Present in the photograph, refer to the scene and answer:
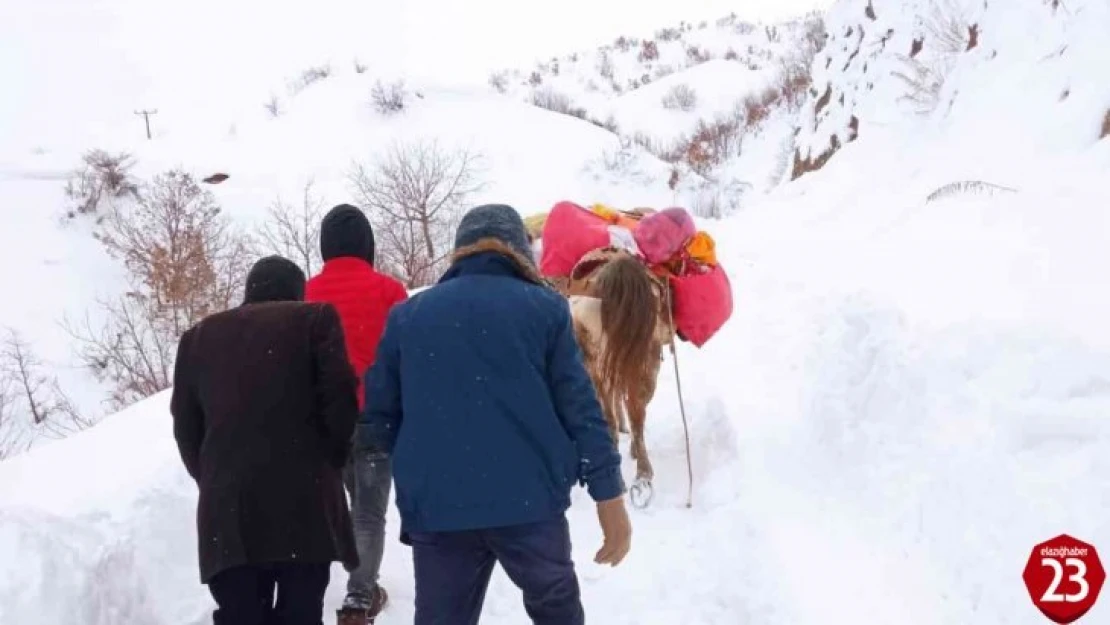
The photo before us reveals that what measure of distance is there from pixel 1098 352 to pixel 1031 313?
2.13 feet

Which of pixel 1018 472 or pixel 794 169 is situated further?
pixel 794 169

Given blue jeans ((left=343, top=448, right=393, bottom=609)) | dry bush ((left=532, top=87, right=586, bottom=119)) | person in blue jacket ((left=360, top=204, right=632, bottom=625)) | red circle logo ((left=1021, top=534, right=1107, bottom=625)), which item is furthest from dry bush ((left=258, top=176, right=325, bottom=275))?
red circle logo ((left=1021, top=534, right=1107, bottom=625))

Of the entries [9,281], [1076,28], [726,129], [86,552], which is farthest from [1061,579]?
[726,129]

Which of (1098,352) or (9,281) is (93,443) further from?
(9,281)

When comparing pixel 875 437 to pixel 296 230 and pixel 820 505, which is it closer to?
pixel 820 505

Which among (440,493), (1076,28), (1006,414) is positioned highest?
(1076,28)

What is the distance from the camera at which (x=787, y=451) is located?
14.6 feet

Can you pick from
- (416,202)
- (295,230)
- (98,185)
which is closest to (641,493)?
(416,202)

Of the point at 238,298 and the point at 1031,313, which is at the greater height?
the point at 1031,313

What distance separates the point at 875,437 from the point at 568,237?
7.29ft

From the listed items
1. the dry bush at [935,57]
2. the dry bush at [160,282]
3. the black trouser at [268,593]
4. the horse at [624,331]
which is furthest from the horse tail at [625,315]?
the dry bush at [160,282]

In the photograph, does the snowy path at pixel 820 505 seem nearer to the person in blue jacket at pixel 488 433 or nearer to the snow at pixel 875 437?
the snow at pixel 875 437

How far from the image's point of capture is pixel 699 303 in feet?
15.1

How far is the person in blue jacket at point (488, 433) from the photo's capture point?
2.05 metres
